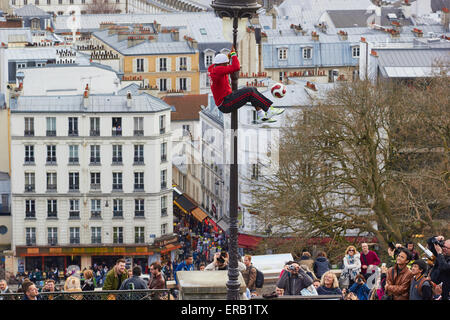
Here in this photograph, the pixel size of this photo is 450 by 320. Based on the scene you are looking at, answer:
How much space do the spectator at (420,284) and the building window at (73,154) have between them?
4950 centimetres

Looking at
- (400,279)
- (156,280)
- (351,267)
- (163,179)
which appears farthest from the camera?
(163,179)

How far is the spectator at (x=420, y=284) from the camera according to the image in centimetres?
2095

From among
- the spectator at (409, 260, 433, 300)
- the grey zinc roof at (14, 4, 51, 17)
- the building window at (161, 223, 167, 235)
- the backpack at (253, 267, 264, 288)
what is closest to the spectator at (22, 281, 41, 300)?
the backpack at (253, 267, 264, 288)

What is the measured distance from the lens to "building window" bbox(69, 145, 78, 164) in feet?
228

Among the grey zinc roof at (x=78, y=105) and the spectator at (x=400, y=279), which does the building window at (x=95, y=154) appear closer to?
the grey zinc roof at (x=78, y=105)

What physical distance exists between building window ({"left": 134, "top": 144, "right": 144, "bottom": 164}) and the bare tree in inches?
683

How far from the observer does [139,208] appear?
7069 centimetres

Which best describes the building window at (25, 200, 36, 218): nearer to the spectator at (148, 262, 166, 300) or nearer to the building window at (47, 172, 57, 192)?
the building window at (47, 172, 57, 192)

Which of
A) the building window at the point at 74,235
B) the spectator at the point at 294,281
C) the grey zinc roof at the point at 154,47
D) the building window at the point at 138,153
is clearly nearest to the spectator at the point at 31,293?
the spectator at the point at 294,281

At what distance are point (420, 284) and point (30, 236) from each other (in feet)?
168

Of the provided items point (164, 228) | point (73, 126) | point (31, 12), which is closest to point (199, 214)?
point (164, 228)

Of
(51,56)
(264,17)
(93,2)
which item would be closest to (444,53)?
(51,56)

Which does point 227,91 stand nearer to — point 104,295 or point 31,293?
A: point 104,295
